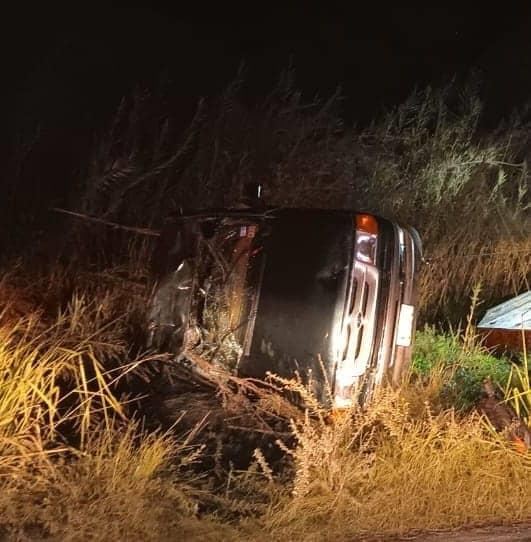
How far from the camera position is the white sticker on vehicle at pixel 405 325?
16.9 ft

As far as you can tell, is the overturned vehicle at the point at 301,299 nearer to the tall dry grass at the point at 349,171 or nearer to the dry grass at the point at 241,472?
the dry grass at the point at 241,472

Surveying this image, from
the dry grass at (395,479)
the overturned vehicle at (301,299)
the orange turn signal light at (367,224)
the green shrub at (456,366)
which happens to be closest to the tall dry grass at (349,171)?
the green shrub at (456,366)

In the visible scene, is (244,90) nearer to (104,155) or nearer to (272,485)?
(104,155)

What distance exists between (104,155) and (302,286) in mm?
3028

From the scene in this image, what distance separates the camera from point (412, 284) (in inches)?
208

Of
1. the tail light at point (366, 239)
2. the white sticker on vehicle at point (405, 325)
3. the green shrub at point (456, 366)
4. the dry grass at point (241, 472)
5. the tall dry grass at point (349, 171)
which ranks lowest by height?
the dry grass at point (241, 472)

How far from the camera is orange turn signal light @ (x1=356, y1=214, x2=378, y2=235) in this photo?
4.93 meters

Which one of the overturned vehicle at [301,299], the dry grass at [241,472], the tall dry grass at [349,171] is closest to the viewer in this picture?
the dry grass at [241,472]

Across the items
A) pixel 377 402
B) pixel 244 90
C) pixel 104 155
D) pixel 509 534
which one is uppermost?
pixel 244 90

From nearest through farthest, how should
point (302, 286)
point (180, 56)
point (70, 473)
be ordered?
point (70, 473) → point (302, 286) → point (180, 56)

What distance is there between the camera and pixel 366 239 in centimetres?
493

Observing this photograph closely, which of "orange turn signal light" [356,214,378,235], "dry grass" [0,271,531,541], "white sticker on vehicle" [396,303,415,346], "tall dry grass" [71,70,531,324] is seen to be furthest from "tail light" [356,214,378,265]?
"tall dry grass" [71,70,531,324]

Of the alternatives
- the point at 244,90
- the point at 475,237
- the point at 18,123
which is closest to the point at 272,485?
the point at 18,123

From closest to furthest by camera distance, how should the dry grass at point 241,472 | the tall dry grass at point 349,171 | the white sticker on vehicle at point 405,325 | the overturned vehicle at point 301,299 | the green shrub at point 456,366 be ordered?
the dry grass at point 241,472 < the overturned vehicle at point 301,299 < the white sticker on vehicle at point 405,325 < the green shrub at point 456,366 < the tall dry grass at point 349,171
